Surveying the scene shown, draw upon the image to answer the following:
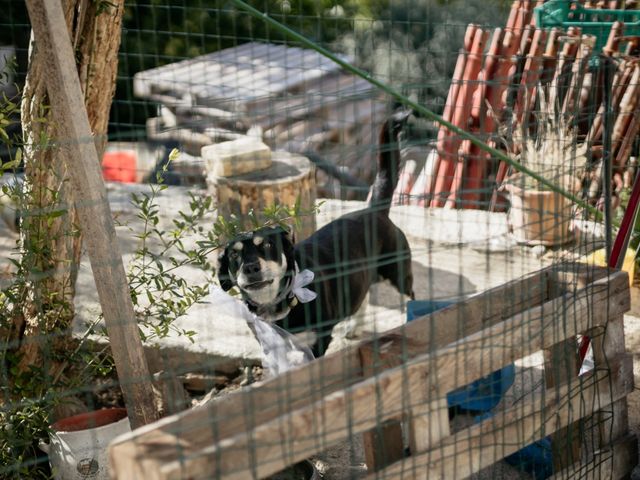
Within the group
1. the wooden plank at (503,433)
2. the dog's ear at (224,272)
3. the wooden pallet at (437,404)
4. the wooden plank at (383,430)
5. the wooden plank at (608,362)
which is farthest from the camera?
the dog's ear at (224,272)

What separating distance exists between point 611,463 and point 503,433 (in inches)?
27.6

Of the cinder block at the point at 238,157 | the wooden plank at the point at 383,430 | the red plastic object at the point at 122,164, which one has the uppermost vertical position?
the cinder block at the point at 238,157

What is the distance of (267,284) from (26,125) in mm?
1161

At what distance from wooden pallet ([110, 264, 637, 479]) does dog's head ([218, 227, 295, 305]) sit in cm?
103

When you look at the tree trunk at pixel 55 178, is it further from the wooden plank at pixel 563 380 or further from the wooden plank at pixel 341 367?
the wooden plank at pixel 563 380

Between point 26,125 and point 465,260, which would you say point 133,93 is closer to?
point 465,260

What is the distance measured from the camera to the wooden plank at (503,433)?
98.6 inches

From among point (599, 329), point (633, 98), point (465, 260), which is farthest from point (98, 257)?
point (633, 98)

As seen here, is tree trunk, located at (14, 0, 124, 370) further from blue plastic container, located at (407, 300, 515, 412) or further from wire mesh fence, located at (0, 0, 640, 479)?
blue plastic container, located at (407, 300, 515, 412)

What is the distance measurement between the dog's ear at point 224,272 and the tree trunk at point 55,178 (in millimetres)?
636

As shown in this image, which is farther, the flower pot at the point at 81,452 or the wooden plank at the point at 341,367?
the flower pot at the point at 81,452

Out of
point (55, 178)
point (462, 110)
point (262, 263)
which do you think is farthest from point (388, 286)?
point (55, 178)

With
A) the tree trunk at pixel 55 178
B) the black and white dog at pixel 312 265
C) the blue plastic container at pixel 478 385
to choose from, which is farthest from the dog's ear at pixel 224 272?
the blue plastic container at pixel 478 385

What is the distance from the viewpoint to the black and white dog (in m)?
3.65
